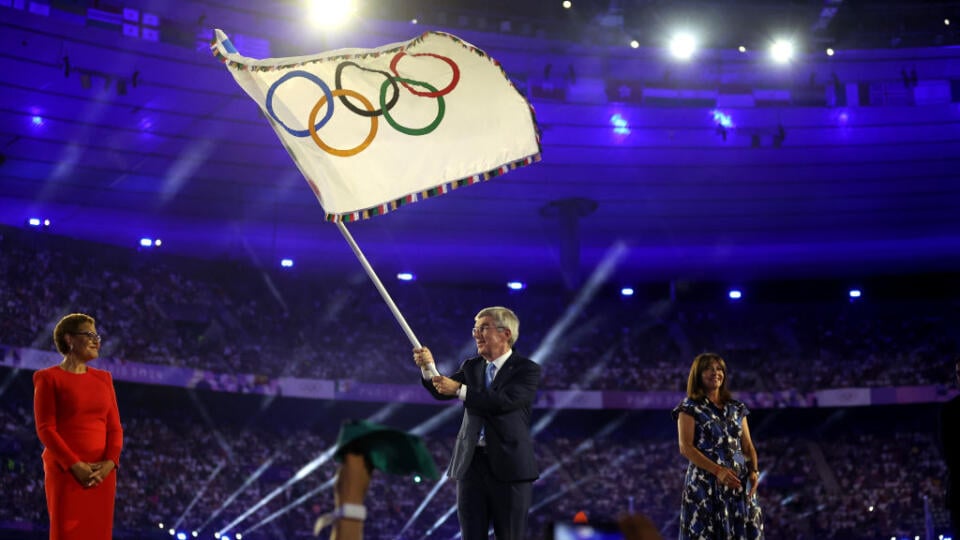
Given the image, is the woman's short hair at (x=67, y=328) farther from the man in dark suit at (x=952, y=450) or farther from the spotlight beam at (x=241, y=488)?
the spotlight beam at (x=241, y=488)

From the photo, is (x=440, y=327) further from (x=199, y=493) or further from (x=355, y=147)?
(x=355, y=147)

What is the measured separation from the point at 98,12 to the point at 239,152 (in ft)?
15.3

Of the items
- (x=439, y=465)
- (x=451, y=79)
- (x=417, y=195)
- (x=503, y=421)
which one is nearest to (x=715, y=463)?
(x=503, y=421)

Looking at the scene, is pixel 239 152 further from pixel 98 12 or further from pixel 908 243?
pixel 908 243

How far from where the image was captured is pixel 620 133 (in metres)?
21.5

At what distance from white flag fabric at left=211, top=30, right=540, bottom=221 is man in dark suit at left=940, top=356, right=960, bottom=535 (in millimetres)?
2687

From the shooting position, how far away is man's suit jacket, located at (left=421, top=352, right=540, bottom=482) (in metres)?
4.73

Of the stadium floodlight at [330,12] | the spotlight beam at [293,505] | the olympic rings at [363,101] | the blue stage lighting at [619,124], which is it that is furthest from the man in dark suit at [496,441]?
the spotlight beam at [293,505]

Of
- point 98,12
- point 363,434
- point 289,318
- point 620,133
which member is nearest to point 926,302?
point 620,133

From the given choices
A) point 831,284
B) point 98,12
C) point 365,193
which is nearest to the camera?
point 365,193

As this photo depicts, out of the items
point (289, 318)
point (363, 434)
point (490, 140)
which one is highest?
point (289, 318)

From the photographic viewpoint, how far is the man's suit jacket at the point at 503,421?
4.73 meters

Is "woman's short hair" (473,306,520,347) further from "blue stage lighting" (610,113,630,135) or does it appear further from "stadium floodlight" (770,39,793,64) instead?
"stadium floodlight" (770,39,793,64)

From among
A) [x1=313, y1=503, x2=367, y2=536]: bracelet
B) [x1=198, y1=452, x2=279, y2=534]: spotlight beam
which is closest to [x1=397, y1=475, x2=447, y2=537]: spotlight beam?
[x1=198, y1=452, x2=279, y2=534]: spotlight beam
